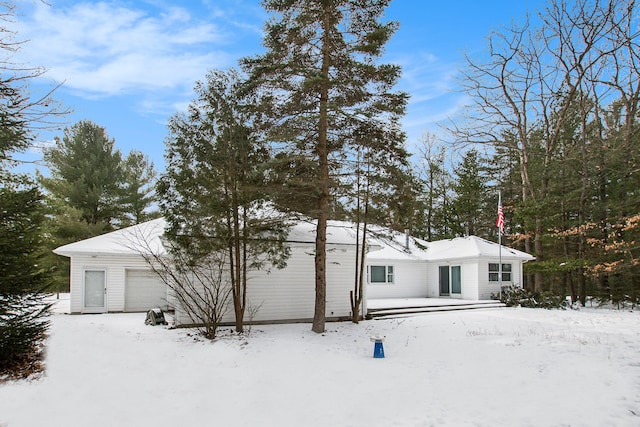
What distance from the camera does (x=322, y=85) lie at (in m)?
10.9

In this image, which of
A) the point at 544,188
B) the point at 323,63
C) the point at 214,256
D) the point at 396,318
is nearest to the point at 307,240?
the point at 214,256

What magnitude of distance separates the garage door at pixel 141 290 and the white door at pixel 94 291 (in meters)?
0.83

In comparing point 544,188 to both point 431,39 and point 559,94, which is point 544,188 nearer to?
point 559,94

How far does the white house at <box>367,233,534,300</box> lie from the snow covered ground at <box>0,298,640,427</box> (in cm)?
806

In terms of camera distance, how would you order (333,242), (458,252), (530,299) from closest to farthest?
(333,242)
(530,299)
(458,252)

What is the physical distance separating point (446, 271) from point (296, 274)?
11.8 meters

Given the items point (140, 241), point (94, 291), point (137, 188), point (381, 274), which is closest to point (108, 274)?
point (94, 291)

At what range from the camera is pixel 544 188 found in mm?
20609

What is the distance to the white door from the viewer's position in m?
Result: 15.1

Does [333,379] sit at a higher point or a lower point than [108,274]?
lower

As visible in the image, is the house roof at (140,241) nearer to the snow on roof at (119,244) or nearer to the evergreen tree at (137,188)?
the snow on roof at (119,244)

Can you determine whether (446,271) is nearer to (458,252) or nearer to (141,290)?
(458,252)

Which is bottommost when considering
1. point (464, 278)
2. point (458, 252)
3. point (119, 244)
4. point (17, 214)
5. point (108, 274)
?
point (464, 278)

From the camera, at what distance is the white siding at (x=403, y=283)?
2152cm
